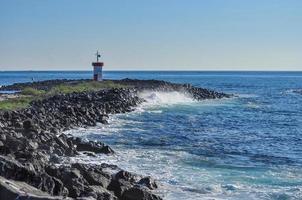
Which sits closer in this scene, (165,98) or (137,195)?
(137,195)

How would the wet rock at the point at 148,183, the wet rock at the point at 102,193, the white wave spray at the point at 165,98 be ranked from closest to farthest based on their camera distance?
the wet rock at the point at 102,193, the wet rock at the point at 148,183, the white wave spray at the point at 165,98

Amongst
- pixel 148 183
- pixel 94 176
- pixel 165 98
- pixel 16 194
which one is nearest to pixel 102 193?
pixel 94 176

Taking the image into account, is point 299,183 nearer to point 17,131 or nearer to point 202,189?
point 202,189

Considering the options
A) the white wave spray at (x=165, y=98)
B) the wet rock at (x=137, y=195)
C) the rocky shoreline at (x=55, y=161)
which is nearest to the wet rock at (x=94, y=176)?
the rocky shoreline at (x=55, y=161)

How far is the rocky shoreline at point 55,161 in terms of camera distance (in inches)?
507

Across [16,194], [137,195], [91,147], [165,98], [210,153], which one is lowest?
[165,98]

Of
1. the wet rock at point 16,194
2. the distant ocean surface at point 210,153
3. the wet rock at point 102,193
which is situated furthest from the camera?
the distant ocean surface at point 210,153

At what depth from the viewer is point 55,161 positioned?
19438 mm

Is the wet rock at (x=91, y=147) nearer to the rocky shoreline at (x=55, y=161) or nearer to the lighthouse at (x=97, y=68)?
the rocky shoreline at (x=55, y=161)

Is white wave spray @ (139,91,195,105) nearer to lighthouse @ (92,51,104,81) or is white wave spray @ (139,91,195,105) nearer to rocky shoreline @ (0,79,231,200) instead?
lighthouse @ (92,51,104,81)

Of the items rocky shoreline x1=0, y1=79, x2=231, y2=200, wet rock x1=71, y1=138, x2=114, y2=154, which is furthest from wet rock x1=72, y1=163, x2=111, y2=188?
wet rock x1=71, y1=138, x2=114, y2=154

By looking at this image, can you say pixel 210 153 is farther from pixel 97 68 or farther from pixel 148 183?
pixel 97 68

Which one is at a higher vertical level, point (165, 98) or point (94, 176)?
point (94, 176)

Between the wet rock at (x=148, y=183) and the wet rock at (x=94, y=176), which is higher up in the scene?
the wet rock at (x=94, y=176)
